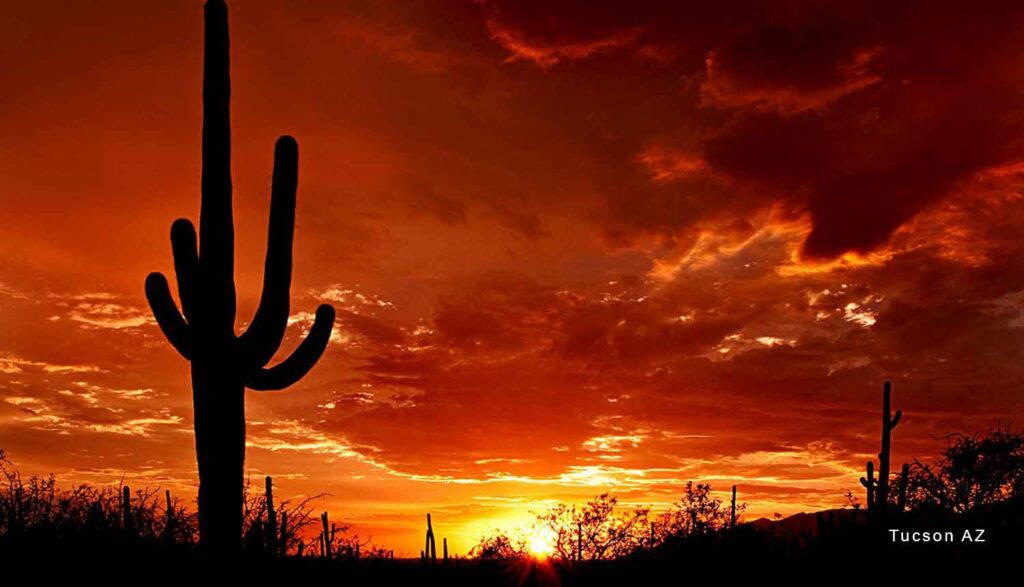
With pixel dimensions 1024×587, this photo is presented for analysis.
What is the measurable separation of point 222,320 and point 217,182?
1.54 m

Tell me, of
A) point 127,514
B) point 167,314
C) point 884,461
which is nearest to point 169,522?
point 127,514

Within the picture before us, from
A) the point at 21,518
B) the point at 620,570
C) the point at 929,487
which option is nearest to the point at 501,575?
the point at 620,570

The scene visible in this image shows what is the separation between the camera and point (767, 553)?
43.4ft

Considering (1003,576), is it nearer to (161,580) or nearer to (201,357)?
(201,357)

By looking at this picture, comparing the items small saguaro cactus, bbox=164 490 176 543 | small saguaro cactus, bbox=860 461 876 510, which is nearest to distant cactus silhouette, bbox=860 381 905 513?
small saguaro cactus, bbox=860 461 876 510

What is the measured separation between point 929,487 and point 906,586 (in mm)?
13426

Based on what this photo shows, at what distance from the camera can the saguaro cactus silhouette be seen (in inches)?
344

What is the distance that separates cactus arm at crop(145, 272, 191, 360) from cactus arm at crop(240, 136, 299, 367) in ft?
2.42

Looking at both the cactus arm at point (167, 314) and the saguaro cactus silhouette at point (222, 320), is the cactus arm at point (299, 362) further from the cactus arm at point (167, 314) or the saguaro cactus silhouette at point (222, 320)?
the cactus arm at point (167, 314)

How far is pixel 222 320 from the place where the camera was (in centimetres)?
901

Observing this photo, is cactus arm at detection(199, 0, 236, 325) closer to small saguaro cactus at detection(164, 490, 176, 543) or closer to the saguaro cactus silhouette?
the saguaro cactus silhouette

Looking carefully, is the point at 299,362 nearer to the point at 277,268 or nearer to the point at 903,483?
the point at 277,268

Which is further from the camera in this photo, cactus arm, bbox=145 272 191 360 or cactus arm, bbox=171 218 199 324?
cactus arm, bbox=145 272 191 360

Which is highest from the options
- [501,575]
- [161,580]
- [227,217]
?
[227,217]
